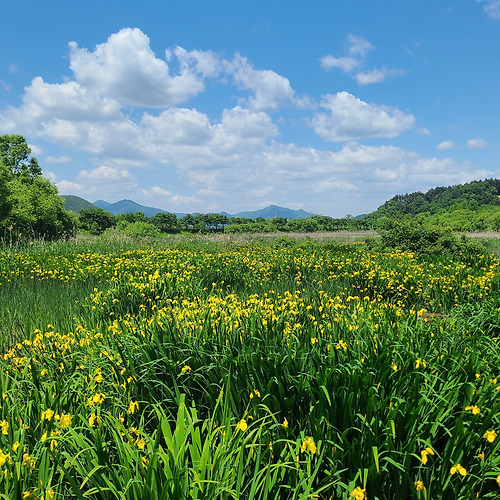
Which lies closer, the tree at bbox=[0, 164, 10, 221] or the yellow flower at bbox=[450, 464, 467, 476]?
the yellow flower at bbox=[450, 464, 467, 476]

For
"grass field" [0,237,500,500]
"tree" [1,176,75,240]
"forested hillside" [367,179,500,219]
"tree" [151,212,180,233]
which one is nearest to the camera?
"grass field" [0,237,500,500]

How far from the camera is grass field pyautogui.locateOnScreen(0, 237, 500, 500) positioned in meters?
1.85

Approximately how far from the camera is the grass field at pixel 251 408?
1.85 meters

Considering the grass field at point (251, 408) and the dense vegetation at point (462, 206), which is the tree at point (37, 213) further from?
the dense vegetation at point (462, 206)

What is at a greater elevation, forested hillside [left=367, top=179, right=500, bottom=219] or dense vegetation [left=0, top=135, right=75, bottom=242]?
forested hillside [left=367, top=179, right=500, bottom=219]

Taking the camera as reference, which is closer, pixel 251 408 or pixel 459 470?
pixel 459 470

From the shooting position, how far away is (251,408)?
270cm

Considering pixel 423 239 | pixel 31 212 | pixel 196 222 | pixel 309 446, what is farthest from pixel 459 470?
pixel 196 222

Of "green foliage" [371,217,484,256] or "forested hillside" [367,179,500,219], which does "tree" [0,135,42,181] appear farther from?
"forested hillside" [367,179,500,219]

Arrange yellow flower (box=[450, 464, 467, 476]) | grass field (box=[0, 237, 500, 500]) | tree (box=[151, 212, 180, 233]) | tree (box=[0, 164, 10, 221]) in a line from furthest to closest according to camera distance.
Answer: tree (box=[151, 212, 180, 233]) < tree (box=[0, 164, 10, 221]) < grass field (box=[0, 237, 500, 500]) < yellow flower (box=[450, 464, 467, 476])

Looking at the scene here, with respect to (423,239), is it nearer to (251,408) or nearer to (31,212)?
(251,408)

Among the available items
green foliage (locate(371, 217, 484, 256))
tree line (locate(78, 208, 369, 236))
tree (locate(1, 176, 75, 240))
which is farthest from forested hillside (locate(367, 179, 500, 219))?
tree (locate(1, 176, 75, 240))

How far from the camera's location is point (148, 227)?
38531mm

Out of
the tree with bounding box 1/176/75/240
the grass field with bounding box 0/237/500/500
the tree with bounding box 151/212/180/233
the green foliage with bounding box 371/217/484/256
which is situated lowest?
the grass field with bounding box 0/237/500/500
